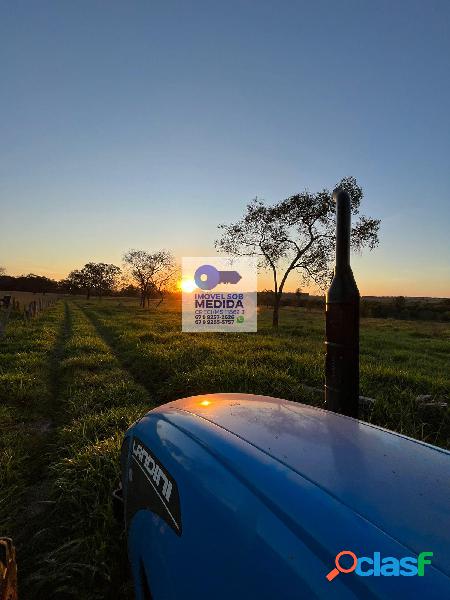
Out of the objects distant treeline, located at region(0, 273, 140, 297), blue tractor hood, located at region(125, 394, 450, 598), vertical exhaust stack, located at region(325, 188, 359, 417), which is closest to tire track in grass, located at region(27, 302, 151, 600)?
blue tractor hood, located at region(125, 394, 450, 598)

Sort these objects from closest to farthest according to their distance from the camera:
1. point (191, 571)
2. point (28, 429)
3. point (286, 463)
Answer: point (191, 571) → point (286, 463) → point (28, 429)

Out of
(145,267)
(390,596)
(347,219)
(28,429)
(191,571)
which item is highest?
(145,267)

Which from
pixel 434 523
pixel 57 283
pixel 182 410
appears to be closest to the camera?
pixel 434 523

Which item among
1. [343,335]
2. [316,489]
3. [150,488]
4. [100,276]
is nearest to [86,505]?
[150,488]

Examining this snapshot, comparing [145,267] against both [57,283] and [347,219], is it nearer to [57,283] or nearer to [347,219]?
[347,219]

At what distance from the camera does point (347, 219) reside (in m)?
2.69

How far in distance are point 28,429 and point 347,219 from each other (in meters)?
5.28

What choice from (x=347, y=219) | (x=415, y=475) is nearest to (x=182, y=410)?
(x=415, y=475)

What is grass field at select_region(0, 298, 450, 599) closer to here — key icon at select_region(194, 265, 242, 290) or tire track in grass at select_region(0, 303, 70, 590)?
tire track in grass at select_region(0, 303, 70, 590)

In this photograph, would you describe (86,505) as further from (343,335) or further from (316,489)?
(316,489)

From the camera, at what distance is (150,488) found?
195cm

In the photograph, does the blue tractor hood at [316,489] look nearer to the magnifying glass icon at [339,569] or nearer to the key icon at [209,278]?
the magnifying glass icon at [339,569]

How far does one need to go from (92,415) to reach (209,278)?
2081cm

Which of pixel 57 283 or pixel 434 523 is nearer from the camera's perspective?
pixel 434 523
